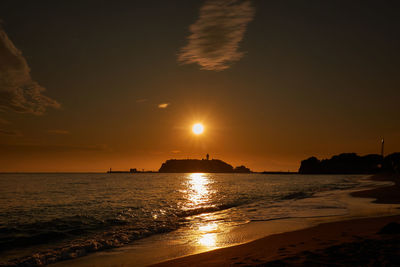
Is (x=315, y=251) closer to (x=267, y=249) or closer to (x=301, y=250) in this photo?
(x=301, y=250)

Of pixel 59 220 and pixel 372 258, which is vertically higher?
pixel 372 258

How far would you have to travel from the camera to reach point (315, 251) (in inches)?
336

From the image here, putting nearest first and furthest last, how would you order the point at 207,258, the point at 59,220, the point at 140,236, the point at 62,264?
1. the point at 207,258
2. the point at 62,264
3. the point at 140,236
4. the point at 59,220

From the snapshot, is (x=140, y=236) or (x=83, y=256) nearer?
(x=83, y=256)

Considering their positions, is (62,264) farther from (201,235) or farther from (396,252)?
(396,252)

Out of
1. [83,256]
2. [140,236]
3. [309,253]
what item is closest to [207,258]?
[309,253]

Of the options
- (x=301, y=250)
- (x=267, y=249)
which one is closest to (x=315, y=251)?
(x=301, y=250)

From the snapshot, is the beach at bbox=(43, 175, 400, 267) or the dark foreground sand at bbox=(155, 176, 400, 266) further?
the beach at bbox=(43, 175, 400, 267)

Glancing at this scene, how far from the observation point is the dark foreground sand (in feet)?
24.0

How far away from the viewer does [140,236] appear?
14.4 m

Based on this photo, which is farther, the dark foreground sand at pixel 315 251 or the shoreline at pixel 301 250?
the shoreline at pixel 301 250

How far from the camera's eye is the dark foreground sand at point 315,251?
24.0ft

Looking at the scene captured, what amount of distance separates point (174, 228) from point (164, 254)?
6147mm

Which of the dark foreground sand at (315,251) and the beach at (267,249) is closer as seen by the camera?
the dark foreground sand at (315,251)
